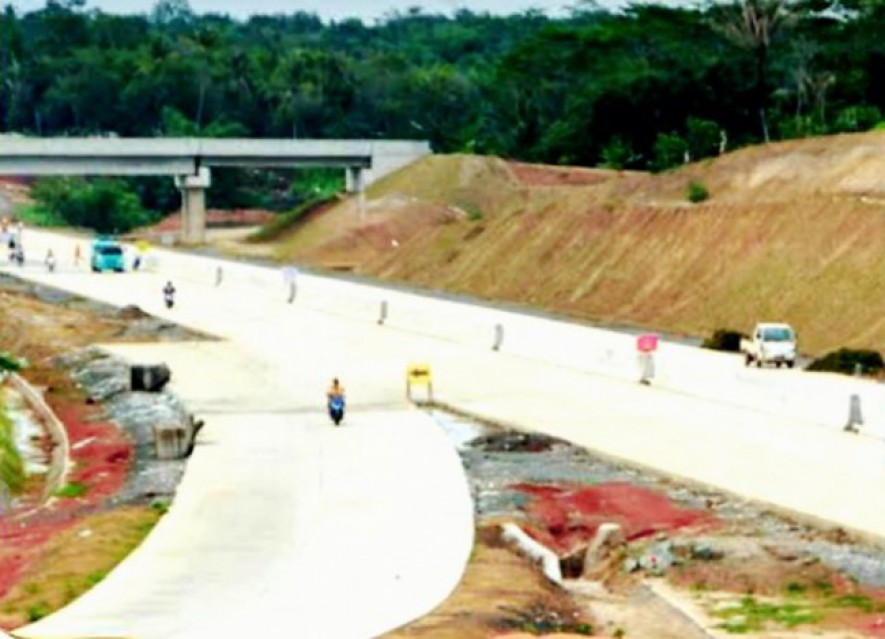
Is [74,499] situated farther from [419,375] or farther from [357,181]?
[357,181]

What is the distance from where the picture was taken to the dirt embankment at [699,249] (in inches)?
3792

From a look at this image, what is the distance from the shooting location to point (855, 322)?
90000 mm

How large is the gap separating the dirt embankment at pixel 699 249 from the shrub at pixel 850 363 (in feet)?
15.6

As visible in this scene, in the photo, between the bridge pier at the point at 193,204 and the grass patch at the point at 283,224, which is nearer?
the bridge pier at the point at 193,204

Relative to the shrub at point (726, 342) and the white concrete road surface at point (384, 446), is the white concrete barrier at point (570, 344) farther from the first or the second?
the shrub at point (726, 342)

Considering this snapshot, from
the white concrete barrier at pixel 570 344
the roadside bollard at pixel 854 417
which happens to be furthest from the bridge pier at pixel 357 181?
the roadside bollard at pixel 854 417

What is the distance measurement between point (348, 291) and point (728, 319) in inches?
1075

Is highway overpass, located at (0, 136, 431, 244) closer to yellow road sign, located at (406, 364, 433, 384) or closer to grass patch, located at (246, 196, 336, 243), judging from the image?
grass patch, located at (246, 196, 336, 243)

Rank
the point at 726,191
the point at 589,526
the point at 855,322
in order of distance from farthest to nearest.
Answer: the point at 726,191 < the point at 855,322 < the point at 589,526

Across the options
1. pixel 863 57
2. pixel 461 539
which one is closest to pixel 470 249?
pixel 863 57

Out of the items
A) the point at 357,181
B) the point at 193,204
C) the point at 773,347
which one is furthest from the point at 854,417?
the point at 193,204

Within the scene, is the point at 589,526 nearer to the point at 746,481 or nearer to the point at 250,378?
the point at 746,481

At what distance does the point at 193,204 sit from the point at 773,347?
9077 cm

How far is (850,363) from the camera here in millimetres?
79438
